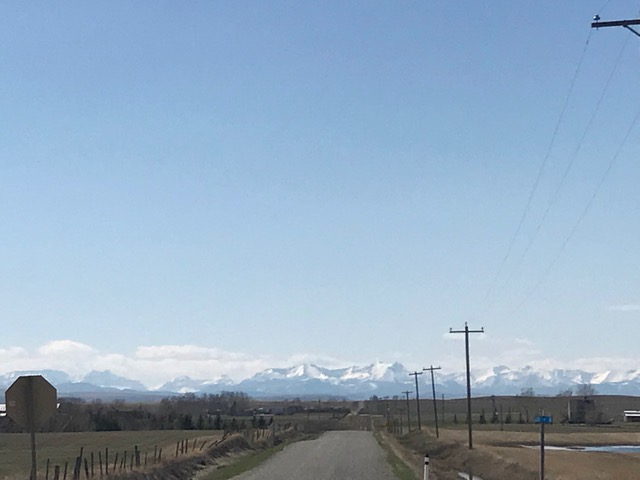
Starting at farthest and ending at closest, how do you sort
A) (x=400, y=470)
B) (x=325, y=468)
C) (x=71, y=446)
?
1. (x=71, y=446)
2. (x=325, y=468)
3. (x=400, y=470)

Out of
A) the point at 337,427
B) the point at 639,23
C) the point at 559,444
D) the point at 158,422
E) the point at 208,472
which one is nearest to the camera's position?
the point at 639,23

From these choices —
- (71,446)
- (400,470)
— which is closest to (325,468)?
(400,470)

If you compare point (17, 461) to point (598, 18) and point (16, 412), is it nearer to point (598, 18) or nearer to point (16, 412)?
point (16, 412)

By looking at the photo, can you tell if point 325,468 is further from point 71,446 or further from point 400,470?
point 71,446

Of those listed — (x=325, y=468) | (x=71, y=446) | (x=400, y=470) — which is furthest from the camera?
(x=71, y=446)

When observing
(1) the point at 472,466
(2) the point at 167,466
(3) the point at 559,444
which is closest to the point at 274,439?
(3) the point at 559,444

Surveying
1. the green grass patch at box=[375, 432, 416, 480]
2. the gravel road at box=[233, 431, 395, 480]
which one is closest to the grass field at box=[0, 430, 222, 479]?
the gravel road at box=[233, 431, 395, 480]

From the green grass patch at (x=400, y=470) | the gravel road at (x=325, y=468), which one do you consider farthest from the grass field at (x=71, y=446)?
the green grass patch at (x=400, y=470)

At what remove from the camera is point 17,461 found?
64.7 m

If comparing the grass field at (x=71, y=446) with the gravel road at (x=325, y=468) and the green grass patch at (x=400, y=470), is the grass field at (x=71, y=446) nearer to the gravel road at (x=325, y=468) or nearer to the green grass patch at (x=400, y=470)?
the gravel road at (x=325, y=468)

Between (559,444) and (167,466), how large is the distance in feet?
218

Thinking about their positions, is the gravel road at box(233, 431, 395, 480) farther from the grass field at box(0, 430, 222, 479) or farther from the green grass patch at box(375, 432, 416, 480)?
the grass field at box(0, 430, 222, 479)

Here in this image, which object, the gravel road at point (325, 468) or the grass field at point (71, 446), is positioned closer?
the gravel road at point (325, 468)

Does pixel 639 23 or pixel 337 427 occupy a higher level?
pixel 639 23
